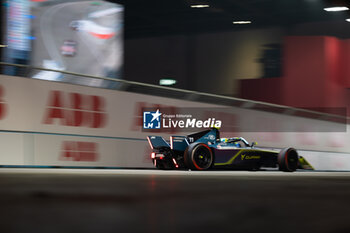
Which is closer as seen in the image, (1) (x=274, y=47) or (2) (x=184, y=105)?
(2) (x=184, y=105)

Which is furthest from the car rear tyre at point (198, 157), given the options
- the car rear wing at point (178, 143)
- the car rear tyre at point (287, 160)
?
the car rear tyre at point (287, 160)

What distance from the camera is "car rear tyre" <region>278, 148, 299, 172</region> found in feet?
44.4

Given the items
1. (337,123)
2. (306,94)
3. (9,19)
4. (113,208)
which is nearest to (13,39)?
(9,19)

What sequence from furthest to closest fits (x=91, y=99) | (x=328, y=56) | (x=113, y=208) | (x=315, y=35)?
(x=315, y=35), (x=328, y=56), (x=91, y=99), (x=113, y=208)

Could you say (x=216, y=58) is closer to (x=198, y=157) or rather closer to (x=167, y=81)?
(x=167, y=81)

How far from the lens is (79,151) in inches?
523

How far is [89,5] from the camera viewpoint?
16359mm

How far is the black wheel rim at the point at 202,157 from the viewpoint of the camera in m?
12.2

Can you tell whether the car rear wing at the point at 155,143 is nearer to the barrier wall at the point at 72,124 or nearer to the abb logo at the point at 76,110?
the barrier wall at the point at 72,124

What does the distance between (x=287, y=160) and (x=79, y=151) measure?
5.31 m

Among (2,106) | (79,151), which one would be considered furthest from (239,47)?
(2,106)

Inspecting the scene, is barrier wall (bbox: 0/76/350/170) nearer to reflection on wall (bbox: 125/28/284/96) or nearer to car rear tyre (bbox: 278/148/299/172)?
car rear tyre (bbox: 278/148/299/172)

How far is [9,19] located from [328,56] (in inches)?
569

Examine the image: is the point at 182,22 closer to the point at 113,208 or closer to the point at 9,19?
the point at 9,19
